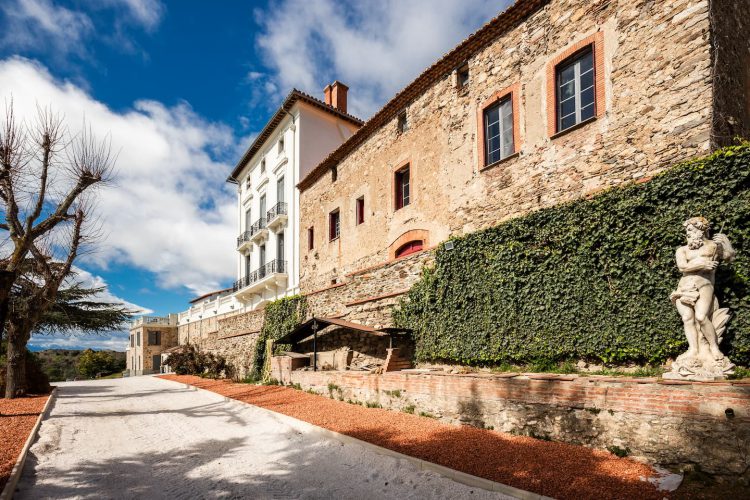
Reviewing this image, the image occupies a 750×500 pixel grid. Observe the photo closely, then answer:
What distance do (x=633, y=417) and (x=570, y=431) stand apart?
0.84 meters

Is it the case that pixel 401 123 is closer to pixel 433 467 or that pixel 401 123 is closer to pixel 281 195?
pixel 281 195

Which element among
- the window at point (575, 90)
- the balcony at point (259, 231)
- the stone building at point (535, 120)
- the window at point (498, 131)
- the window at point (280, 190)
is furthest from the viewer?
the balcony at point (259, 231)

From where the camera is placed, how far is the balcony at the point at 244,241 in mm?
26597

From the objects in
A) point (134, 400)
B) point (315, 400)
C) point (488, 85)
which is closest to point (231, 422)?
point (315, 400)

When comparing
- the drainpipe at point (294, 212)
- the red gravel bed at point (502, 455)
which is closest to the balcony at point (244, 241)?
the drainpipe at point (294, 212)

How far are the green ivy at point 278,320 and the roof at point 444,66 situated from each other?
21.7ft

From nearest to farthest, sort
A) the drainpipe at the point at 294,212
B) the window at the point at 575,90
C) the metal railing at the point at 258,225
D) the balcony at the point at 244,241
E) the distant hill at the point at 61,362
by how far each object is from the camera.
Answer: the window at the point at 575,90
the drainpipe at the point at 294,212
the metal railing at the point at 258,225
the balcony at the point at 244,241
the distant hill at the point at 61,362

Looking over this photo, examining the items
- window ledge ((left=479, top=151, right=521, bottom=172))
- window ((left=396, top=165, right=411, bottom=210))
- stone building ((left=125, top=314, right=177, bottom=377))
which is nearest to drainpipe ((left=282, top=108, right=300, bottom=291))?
window ((left=396, top=165, right=411, bottom=210))

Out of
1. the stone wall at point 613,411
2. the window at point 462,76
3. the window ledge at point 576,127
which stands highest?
the window at point 462,76

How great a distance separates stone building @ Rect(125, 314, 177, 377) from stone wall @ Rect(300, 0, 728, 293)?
26538mm

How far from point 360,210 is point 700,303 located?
1306 centimetres

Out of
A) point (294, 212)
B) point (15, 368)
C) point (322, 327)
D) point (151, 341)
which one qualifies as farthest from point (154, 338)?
point (322, 327)

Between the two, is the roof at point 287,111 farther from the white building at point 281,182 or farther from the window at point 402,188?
the window at point 402,188

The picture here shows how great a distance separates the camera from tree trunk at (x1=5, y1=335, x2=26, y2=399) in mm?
11539
